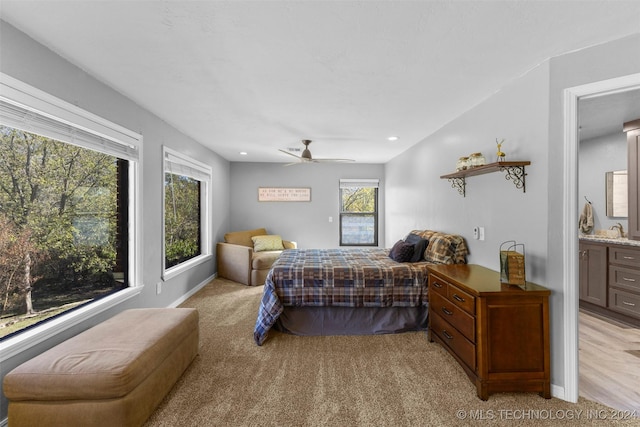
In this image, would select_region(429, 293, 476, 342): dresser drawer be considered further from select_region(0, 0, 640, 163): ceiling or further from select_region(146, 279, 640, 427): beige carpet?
select_region(0, 0, 640, 163): ceiling

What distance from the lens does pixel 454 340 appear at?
2100mm

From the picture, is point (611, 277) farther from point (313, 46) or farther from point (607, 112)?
point (313, 46)

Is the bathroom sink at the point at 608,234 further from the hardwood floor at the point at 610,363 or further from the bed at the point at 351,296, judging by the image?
the bed at the point at 351,296

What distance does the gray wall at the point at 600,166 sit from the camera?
11.0 ft

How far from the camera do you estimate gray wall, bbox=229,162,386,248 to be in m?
5.83

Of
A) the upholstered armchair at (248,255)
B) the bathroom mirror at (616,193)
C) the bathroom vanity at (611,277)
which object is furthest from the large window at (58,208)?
the bathroom mirror at (616,193)

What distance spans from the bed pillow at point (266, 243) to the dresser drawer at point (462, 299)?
11.8ft

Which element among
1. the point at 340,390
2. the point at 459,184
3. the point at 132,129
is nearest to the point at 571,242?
the point at 459,184

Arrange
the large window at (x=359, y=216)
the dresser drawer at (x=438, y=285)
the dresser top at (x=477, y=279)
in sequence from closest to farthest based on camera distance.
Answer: the dresser top at (x=477, y=279), the dresser drawer at (x=438, y=285), the large window at (x=359, y=216)

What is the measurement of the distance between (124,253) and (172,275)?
796mm

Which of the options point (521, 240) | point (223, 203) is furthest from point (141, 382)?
point (223, 203)

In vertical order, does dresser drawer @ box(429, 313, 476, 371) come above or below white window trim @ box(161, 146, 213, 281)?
below

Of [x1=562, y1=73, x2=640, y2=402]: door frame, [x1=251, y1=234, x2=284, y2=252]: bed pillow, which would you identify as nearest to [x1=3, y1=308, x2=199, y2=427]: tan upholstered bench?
[x1=562, y1=73, x2=640, y2=402]: door frame

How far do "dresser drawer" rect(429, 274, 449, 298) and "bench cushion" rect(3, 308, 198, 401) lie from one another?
2139 millimetres
